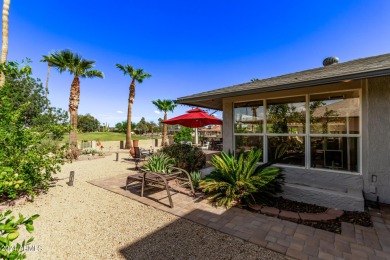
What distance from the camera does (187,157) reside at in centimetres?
797

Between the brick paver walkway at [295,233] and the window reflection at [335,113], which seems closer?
the brick paver walkway at [295,233]

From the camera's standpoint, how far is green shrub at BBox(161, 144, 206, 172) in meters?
7.93

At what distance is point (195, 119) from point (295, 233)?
6345mm

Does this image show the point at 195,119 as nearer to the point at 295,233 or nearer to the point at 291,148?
the point at 291,148

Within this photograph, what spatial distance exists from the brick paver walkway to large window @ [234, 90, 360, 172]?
1626 mm

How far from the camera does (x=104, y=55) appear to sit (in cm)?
1739

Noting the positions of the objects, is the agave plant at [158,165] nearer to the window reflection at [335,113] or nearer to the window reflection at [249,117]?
the window reflection at [249,117]

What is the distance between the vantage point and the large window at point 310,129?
510cm

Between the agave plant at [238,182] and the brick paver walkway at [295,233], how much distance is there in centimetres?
41

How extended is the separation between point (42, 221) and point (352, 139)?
26.5 ft

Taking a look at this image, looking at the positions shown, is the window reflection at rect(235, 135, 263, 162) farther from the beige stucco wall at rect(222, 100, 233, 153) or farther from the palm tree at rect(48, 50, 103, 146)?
the palm tree at rect(48, 50, 103, 146)

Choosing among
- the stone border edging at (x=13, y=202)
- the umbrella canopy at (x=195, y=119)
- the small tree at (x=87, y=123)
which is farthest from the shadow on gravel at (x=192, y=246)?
the small tree at (x=87, y=123)

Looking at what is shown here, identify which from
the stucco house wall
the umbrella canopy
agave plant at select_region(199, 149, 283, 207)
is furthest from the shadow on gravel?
the umbrella canopy

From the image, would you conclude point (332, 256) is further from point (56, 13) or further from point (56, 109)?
point (56, 109)
